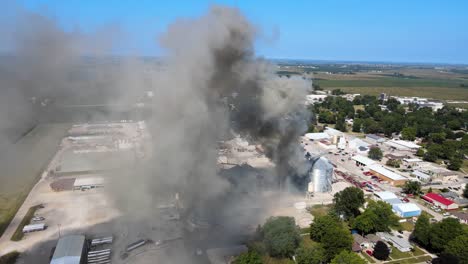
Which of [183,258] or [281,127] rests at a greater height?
[281,127]

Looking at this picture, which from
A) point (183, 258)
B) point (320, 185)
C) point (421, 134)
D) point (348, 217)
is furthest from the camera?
point (421, 134)

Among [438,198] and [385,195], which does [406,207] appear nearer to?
[385,195]

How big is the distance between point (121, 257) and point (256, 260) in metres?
6.71

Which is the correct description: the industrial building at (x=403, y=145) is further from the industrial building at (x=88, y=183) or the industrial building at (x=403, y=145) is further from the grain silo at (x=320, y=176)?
the industrial building at (x=88, y=183)

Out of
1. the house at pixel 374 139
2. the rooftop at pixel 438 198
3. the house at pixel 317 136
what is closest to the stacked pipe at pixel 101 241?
the rooftop at pixel 438 198

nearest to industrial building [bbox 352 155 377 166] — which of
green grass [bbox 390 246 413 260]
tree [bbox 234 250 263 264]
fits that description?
green grass [bbox 390 246 413 260]

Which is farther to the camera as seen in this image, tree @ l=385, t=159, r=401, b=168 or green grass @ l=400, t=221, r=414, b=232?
tree @ l=385, t=159, r=401, b=168

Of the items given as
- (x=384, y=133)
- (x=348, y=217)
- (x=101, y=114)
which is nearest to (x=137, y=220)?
(x=348, y=217)

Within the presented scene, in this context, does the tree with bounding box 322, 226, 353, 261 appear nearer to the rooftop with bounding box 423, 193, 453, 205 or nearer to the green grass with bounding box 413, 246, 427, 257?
the green grass with bounding box 413, 246, 427, 257

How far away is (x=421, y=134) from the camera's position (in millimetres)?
46531

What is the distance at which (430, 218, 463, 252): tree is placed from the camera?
1783 centimetres

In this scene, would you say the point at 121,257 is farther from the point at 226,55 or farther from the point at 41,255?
the point at 226,55

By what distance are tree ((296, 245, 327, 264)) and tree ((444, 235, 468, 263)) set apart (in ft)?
19.6

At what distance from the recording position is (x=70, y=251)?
16.1 m
